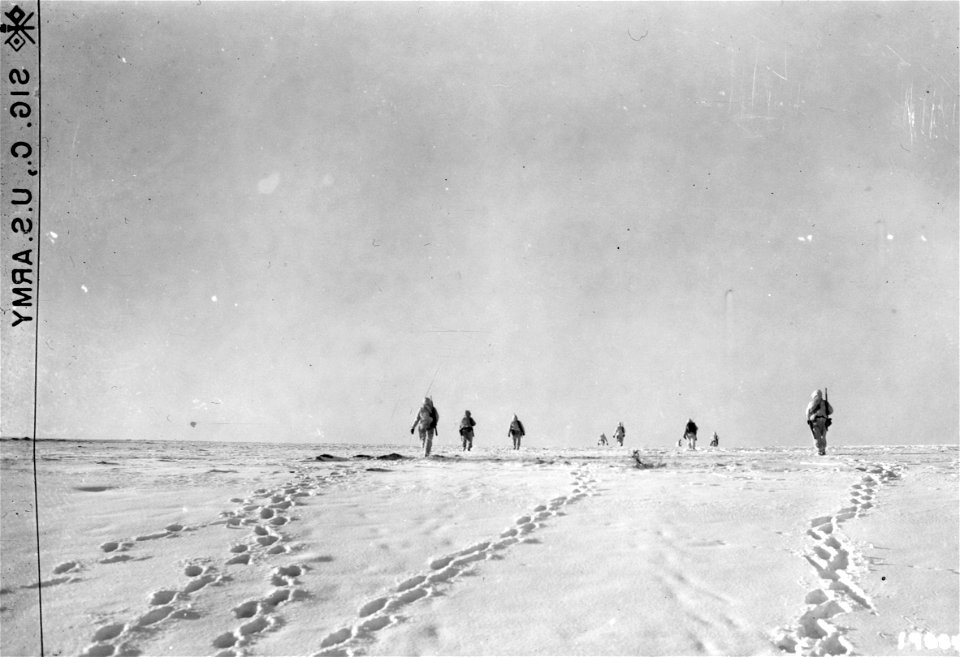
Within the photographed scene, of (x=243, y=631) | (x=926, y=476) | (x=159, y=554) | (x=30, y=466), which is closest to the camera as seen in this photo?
(x=243, y=631)

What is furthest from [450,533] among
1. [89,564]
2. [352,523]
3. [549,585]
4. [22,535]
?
[22,535]

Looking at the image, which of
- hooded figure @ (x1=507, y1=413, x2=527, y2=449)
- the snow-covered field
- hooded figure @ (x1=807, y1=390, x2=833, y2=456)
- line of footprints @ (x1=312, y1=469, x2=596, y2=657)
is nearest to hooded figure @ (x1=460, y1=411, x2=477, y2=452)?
hooded figure @ (x1=507, y1=413, x2=527, y2=449)

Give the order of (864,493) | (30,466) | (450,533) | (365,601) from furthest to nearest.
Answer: (30,466) → (864,493) → (450,533) → (365,601)

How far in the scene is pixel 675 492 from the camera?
8547 millimetres

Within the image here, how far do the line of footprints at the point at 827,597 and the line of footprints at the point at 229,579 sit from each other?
3356 mm

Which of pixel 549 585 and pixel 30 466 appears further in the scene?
pixel 30 466

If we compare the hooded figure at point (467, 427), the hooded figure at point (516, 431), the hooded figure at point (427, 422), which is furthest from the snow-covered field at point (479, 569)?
the hooded figure at point (516, 431)

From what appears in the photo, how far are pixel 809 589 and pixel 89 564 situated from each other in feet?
18.3

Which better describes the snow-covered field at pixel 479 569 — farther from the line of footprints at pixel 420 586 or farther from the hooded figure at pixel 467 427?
the hooded figure at pixel 467 427

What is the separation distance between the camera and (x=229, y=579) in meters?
5.09

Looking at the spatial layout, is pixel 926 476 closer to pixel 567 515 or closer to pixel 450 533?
pixel 567 515

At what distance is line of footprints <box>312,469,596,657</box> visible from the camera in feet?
13.6

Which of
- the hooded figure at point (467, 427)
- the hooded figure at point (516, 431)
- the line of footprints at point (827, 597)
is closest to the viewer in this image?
the line of footprints at point (827, 597)

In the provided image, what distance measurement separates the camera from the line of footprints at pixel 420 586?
4.14 m
